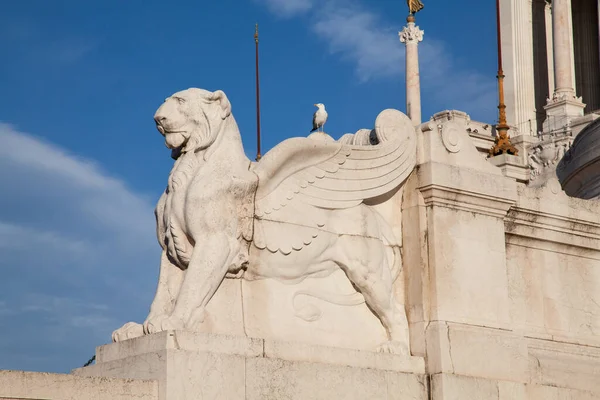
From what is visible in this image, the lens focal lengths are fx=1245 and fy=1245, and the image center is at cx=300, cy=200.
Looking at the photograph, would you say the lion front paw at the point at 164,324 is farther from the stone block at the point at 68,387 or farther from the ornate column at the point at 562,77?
the ornate column at the point at 562,77

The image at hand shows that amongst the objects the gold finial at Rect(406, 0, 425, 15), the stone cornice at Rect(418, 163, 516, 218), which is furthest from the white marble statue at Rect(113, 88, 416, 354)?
the gold finial at Rect(406, 0, 425, 15)

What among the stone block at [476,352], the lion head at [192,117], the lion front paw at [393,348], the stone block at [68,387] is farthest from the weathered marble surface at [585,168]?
the stone block at [68,387]

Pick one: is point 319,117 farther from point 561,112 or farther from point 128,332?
point 561,112

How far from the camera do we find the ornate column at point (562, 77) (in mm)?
52312

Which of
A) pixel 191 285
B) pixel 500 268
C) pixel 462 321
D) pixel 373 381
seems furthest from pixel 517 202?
pixel 191 285

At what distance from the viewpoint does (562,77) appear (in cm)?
5466

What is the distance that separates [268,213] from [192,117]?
1123mm

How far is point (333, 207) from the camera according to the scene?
12.0m

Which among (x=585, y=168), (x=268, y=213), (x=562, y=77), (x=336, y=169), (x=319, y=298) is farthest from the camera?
(x=562, y=77)

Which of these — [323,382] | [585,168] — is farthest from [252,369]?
[585,168]

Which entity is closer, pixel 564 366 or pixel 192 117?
pixel 192 117

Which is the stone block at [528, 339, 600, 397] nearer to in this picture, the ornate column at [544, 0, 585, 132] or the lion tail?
the lion tail

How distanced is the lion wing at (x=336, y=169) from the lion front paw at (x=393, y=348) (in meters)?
1.39

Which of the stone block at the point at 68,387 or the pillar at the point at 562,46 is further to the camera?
the pillar at the point at 562,46
